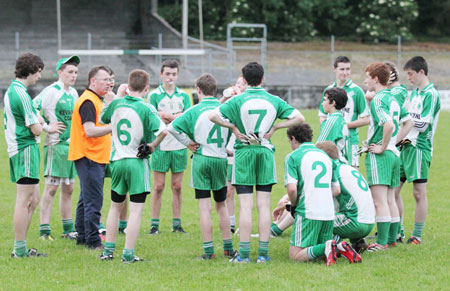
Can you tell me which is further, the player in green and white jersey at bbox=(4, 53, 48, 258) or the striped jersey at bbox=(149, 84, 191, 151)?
the striped jersey at bbox=(149, 84, 191, 151)

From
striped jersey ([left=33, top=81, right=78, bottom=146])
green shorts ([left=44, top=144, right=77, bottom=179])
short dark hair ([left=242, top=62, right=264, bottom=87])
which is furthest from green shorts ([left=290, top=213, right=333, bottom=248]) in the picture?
striped jersey ([left=33, top=81, right=78, bottom=146])

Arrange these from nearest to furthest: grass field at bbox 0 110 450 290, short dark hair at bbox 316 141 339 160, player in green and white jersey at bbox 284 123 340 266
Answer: grass field at bbox 0 110 450 290, player in green and white jersey at bbox 284 123 340 266, short dark hair at bbox 316 141 339 160

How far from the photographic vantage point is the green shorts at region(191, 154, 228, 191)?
24.8ft

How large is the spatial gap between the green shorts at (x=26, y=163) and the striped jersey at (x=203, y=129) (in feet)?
5.06

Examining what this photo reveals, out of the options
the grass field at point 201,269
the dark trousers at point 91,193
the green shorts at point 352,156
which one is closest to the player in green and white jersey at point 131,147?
the grass field at point 201,269

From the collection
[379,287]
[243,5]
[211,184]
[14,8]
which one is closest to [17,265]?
[211,184]

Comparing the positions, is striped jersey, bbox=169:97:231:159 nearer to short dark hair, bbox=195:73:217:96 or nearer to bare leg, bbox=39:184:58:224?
short dark hair, bbox=195:73:217:96

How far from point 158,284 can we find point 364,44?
1519 inches

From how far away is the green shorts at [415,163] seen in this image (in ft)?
28.0

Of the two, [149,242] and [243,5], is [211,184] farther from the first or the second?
[243,5]

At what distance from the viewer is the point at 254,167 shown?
24.3 feet

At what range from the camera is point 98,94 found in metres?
7.98

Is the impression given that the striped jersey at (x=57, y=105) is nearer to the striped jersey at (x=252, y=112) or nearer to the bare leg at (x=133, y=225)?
the bare leg at (x=133, y=225)

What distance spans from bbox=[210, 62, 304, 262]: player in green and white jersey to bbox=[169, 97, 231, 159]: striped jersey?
24cm
